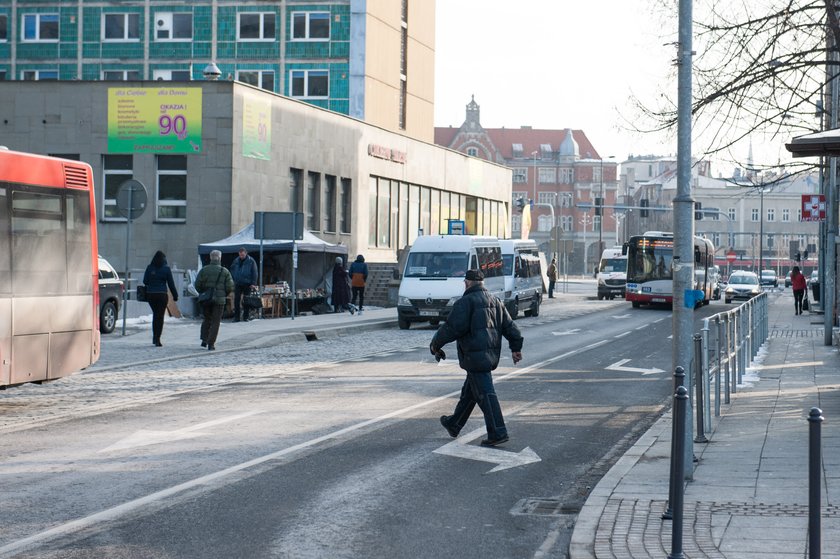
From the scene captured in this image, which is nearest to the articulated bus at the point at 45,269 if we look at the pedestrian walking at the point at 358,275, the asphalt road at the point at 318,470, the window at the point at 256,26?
the asphalt road at the point at 318,470

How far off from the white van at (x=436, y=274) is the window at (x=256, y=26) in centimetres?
3414

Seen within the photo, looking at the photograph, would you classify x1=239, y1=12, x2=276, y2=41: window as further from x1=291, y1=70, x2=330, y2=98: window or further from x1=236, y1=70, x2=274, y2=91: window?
x1=291, y1=70, x2=330, y2=98: window

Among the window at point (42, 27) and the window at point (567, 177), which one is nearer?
the window at point (42, 27)

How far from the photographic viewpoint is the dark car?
1107 inches

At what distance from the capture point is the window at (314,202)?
47.3 metres

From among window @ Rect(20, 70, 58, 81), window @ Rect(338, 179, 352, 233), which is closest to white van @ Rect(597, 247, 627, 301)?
window @ Rect(338, 179, 352, 233)

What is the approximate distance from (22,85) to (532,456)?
108 ft

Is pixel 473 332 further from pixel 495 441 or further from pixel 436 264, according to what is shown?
pixel 436 264

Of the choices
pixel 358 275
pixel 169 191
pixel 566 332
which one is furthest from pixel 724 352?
pixel 169 191

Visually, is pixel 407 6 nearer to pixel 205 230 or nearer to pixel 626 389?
pixel 205 230

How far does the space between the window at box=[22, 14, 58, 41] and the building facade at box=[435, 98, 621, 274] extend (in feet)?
286

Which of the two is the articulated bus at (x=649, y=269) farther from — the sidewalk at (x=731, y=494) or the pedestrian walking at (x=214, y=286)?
the sidewalk at (x=731, y=494)

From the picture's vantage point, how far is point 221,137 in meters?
40.1

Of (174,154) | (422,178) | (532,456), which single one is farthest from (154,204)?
(532,456)
